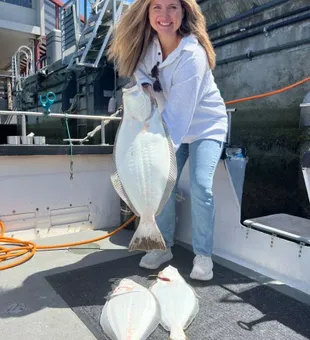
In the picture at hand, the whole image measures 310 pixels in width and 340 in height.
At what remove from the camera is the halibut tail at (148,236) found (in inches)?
63.3

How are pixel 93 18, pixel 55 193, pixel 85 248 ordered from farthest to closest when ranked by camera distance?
pixel 93 18 < pixel 55 193 < pixel 85 248

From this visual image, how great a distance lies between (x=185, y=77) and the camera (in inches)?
68.9

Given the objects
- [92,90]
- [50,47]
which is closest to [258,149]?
[92,90]

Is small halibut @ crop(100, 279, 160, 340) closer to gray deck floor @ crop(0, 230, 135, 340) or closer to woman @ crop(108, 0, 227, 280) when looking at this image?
gray deck floor @ crop(0, 230, 135, 340)

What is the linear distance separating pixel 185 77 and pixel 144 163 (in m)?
0.56

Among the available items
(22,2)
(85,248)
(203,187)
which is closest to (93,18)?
(22,2)

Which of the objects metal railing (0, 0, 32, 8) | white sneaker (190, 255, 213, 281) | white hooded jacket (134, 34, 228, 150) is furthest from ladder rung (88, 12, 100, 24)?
white sneaker (190, 255, 213, 281)

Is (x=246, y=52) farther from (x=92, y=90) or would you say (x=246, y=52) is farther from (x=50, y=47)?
(x=50, y=47)

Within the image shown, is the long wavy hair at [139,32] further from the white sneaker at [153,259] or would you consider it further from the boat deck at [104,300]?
the boat deck at [104,300]

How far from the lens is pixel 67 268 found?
229 cm

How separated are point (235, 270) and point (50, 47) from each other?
41.0 feet

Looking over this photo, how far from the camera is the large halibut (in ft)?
5.18

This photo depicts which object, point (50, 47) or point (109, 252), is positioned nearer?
point (109, 252)

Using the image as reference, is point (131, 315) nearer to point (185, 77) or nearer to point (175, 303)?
point (175, 303)
